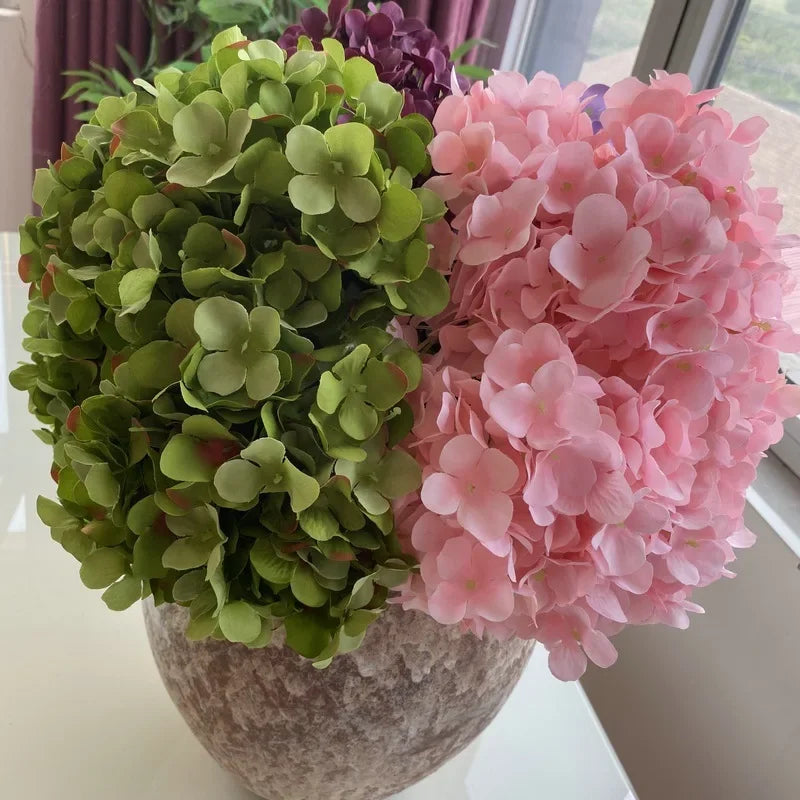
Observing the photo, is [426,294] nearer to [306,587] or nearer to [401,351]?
[401,351]

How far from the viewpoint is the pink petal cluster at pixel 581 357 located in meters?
0.36

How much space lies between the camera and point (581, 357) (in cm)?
38

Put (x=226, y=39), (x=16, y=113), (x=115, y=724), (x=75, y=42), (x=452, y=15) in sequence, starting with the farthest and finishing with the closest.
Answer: (x=16, y=113) < (x=75, y=42) < (x=452, y=15) < (x=115, y=724) < (x=226, y=39)

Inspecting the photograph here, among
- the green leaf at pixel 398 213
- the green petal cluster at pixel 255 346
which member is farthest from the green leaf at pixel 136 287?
the green leaf at pixel 398 213

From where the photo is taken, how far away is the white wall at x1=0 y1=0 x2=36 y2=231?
2131mm

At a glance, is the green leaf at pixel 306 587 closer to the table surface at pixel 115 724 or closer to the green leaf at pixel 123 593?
the green leaf at pixel 123 593

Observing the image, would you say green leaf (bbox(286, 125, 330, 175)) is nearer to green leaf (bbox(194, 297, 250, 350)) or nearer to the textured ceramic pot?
green leaf (bbox(194, 297, 250, 350))

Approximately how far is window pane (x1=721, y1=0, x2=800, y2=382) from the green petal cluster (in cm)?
83

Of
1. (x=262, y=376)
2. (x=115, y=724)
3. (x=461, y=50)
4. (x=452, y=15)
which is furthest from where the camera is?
(x=452, y=15)

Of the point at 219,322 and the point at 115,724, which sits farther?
the point at 115,724

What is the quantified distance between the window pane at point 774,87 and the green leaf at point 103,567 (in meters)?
0.91

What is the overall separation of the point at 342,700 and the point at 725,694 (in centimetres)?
56

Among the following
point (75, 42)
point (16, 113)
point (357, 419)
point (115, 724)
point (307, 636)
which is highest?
Result: point (357, 419)

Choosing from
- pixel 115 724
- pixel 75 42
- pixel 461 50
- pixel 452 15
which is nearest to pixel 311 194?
pixel 115 724
